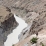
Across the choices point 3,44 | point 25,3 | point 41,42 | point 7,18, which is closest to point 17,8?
point 25,3

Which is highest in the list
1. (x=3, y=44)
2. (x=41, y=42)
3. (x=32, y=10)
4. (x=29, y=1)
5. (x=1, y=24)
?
(x=29, y=1)

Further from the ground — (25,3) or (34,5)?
(25,3)

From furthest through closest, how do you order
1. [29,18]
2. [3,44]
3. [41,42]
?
[29,18] → [3,44] → [41,42]

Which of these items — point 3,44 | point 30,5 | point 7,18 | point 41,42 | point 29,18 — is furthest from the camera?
point 30,5

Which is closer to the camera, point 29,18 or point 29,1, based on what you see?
point 29,18

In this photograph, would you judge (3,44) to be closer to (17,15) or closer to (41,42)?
(41,42)

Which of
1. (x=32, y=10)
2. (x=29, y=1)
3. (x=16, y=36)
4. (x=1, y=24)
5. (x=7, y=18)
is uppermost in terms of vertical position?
(x=29, y=1)

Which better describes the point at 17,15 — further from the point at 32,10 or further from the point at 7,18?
the point at 7,18

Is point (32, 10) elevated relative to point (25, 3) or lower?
lower

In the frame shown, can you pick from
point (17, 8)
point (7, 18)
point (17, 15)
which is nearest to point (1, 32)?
point (7, 18)

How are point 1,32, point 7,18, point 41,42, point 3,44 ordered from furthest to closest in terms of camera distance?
1. point 7,18
2. point 1,32
3. point 3,44
4. point 41,42
